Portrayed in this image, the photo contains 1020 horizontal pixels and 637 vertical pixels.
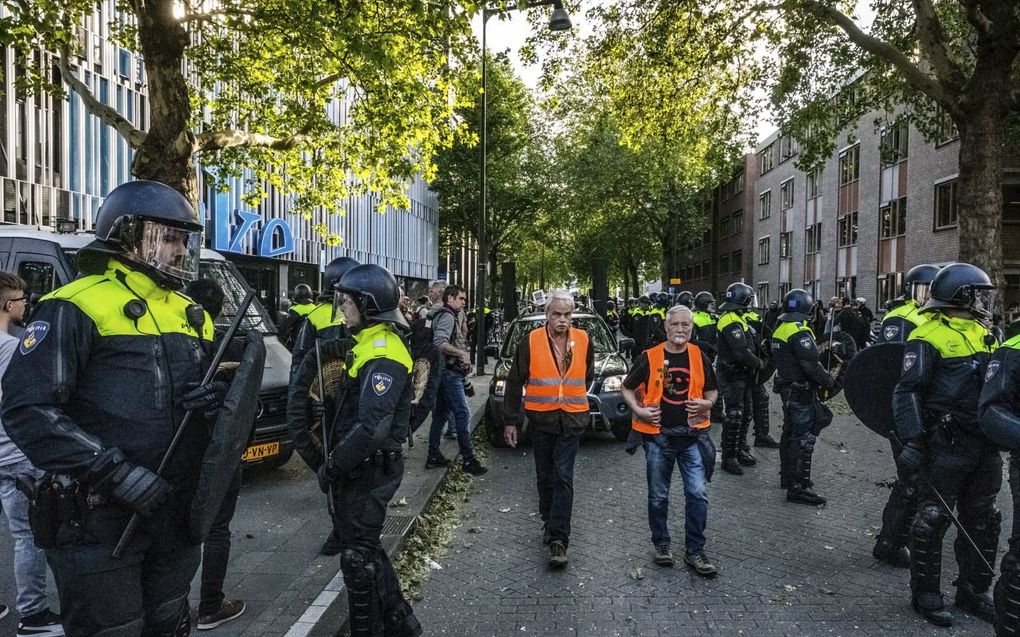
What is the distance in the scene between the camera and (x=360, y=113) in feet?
45.8

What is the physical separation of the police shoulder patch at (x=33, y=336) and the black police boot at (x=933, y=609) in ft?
14.9

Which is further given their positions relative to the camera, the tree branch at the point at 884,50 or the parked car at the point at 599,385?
the tree branch at the point at 884,50

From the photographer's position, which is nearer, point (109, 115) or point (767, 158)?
point (109, 115)

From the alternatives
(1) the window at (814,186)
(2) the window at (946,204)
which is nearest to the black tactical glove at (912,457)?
(2) the window at (946,204)

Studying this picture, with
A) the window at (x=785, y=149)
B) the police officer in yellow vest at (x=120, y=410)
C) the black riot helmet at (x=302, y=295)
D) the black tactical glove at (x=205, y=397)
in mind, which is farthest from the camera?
the window at (x=785, y=149)

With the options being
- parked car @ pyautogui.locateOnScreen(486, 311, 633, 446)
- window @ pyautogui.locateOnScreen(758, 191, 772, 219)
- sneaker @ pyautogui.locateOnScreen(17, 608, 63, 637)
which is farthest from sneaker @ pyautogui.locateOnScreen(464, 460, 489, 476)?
window @ pyautogui.locateOnScreen(758, 191, 772, 219)

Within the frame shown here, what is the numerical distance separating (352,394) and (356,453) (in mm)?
340

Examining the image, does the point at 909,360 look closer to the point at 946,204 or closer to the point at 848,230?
the point at 946,204

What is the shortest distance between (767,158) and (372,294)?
50.4 meters

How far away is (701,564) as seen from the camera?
492 centimetres

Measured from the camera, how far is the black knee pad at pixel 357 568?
3521 mm

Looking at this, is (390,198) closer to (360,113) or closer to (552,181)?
(360,113)

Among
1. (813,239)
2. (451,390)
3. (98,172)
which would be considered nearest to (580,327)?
(451,390)

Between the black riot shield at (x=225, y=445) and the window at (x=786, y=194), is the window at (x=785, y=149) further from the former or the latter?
the black riot shield at (x=225, y=445)
